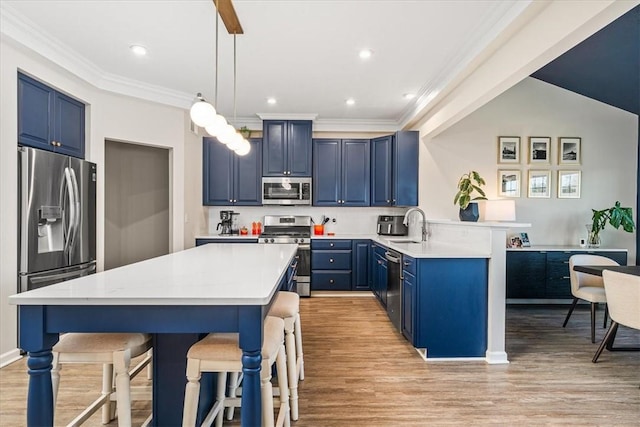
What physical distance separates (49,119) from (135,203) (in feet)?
6.72

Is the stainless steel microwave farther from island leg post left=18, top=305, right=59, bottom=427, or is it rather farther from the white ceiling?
island leg post left=18, top=305, right=59, bottom=427

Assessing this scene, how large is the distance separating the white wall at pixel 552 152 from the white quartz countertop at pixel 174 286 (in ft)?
11.7

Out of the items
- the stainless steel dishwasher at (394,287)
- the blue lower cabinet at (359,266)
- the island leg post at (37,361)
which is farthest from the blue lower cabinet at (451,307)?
the island leg post at (37,361)

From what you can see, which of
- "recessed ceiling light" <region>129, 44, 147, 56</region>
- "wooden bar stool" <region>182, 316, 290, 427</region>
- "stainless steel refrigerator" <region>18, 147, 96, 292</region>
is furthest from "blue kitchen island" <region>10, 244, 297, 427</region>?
"recessed ceiling light" <region>129, 44, 147, 56</region>

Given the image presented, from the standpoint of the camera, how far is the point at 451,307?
2977 mm

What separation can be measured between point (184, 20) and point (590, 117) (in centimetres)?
537

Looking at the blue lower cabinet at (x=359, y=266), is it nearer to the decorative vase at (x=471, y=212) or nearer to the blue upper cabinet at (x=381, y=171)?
the blue upper cabinet at (x=381, y=171)

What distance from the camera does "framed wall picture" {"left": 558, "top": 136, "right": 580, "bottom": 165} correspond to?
501 cm

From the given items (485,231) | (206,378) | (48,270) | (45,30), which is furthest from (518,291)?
(45,30)

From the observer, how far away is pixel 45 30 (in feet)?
9.72

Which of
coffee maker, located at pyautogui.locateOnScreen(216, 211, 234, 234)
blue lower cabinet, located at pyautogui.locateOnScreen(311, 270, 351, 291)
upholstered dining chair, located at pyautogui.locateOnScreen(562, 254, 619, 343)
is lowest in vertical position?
blue lower cabinet, located at pyautogui.locateOnScreen(311, 270, 351, 291)

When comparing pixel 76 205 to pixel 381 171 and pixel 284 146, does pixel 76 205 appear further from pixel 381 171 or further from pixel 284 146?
pixel 381 171

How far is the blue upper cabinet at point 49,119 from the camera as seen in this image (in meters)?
3.01

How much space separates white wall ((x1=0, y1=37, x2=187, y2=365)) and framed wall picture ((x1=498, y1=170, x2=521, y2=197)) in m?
4.38
